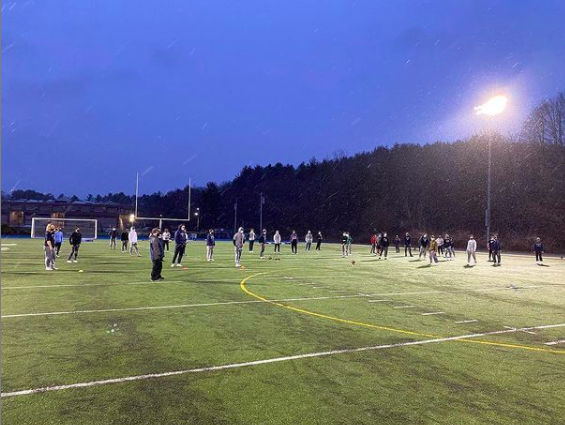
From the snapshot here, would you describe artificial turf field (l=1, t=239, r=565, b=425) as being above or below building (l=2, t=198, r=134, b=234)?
below

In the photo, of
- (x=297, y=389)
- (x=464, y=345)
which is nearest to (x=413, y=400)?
(x=297, y=389)

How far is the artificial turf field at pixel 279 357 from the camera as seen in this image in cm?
454

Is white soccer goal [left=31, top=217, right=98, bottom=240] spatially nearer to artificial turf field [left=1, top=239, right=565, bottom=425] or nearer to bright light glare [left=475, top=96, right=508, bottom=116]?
bright light glare [left=475, top=96, right=508, bottom=116]

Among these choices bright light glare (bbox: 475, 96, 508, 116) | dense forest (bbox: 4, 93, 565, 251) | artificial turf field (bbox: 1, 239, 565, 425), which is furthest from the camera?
dense forest (bbox: 4, 93, 565, 251)

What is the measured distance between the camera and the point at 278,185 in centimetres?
10425

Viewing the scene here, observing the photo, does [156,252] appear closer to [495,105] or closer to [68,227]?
[495,105]

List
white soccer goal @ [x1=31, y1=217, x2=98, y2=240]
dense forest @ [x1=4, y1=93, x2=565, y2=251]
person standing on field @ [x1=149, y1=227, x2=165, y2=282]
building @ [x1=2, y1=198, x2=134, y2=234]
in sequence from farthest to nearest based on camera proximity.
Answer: building @ [x1=2, y1=198, x2=134, y2=234], white soccer goal @ [x1=31, y1=217, x2=98, y2=240], dense forest @ [x1=4, y1=93, x2=565, y2=251], person standing on field @ [x1=149, y1=227, x2=165, y2=282]

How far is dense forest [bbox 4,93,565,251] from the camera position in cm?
5356

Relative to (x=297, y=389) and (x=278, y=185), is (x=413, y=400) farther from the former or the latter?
(x=278, y=185)

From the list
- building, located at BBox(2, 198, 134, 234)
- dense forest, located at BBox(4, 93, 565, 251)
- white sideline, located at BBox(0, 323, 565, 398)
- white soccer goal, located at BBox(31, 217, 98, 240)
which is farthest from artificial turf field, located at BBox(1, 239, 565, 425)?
building, located at BBox(2, 198, 134, 234)

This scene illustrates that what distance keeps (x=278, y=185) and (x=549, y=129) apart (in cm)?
5835

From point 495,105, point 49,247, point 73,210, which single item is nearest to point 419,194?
point 495,105

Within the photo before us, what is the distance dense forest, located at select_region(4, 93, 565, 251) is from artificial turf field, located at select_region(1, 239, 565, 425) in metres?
34.9

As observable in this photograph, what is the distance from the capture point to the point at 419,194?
235 feet
